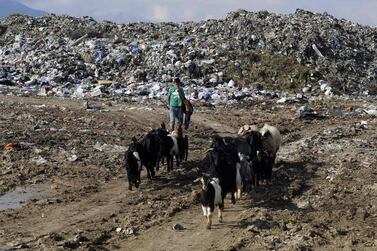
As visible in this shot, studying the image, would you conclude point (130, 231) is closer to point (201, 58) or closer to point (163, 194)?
point (163, 194)

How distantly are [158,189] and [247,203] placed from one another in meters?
1.75

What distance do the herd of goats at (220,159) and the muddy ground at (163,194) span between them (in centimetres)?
27

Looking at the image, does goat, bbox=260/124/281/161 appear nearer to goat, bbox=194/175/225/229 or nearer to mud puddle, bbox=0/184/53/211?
goat, bbox=194/175/225/229

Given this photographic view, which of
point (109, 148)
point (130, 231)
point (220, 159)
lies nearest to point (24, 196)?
point (130, 231)

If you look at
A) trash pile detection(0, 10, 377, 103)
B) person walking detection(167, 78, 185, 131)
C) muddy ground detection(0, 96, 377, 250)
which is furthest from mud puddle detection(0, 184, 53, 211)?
trash pile detection(0, 10, 377, 103)

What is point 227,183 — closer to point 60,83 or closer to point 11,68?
point 60,83

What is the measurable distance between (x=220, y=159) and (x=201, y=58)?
15627mm

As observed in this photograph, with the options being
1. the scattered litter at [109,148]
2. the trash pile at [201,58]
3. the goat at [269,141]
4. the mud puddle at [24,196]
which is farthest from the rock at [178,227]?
the trash pile at [201,58]

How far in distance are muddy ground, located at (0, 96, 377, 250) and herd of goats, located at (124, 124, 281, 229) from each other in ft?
0.88

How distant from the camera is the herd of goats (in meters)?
8.17

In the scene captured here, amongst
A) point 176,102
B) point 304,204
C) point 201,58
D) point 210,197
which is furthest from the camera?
point 201,58

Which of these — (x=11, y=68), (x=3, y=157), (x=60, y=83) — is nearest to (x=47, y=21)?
(x=11, y=68)

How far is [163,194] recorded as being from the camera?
9695mm

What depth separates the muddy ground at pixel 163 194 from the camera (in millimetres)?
7578
